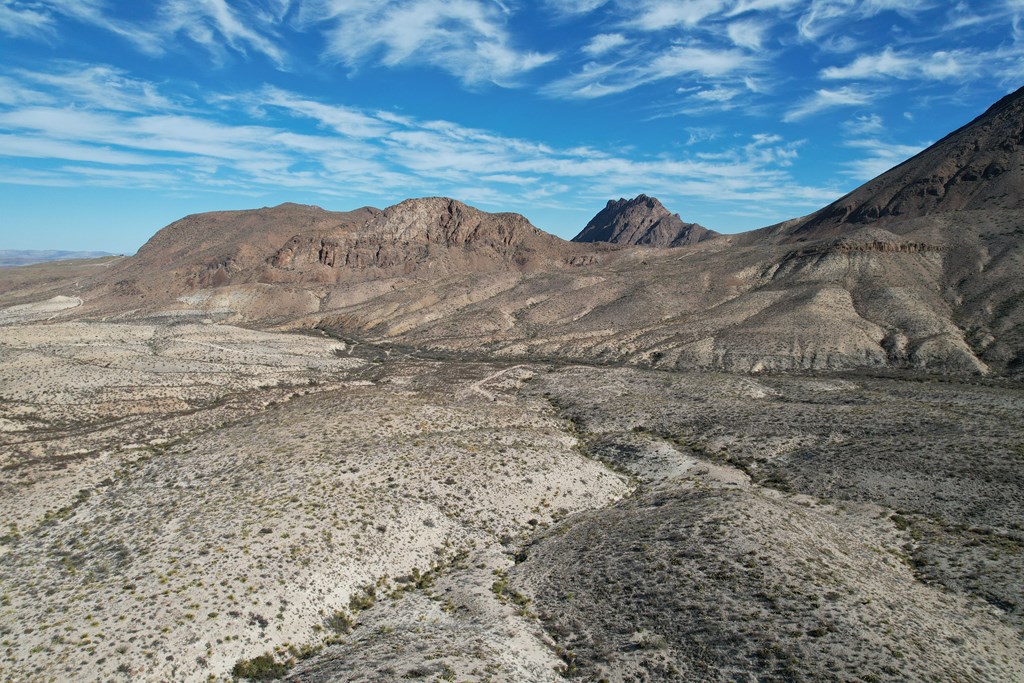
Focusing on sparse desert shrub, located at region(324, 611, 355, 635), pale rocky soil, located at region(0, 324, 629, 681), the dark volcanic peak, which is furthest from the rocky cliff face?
sparse desert shrub, located at region(324, 611, 355, 635)

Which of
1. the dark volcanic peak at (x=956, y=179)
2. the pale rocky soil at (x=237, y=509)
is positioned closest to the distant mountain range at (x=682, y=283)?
the dark volcanic peak at (x=956, y=179)

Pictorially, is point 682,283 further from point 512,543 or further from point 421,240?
point 421,240

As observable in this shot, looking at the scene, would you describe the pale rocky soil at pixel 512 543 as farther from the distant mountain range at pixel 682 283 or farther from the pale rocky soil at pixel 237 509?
the distant mountain range at pixel 682 283

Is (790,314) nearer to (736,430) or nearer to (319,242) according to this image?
(736,430)

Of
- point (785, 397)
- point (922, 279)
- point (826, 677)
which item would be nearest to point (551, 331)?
point (785, 397)

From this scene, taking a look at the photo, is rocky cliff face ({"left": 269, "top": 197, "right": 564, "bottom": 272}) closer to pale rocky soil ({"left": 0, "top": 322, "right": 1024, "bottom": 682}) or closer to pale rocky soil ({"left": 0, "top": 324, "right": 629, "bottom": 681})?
pale rocky soil ({"left": 0, "top": 324, "right": 629, "bottom": 681})

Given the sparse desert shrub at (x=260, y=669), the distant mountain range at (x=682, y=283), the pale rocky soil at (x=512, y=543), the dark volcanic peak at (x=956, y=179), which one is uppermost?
the dark volcanic peak at (x=956, y=179)
